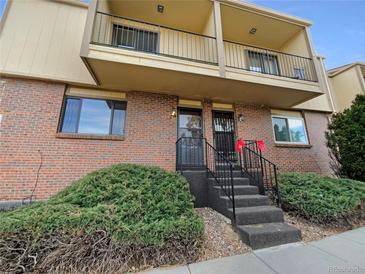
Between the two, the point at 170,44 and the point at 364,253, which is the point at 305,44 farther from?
the point at 364,253

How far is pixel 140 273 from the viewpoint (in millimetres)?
2484

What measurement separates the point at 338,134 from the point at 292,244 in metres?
5.29

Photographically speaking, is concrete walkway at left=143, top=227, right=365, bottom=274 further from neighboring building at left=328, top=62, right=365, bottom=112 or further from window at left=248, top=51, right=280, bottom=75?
neighboring building at left=328, top=62, right=365, bottom=112

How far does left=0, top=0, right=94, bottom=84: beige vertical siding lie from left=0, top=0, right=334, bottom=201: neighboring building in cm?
3

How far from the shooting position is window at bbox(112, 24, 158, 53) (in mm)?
6207

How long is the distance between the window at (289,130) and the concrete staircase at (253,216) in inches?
132

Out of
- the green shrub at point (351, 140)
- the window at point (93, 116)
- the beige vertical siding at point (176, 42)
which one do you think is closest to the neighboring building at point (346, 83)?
the green shrub at point (351, 140)

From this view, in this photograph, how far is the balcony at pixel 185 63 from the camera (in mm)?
4707

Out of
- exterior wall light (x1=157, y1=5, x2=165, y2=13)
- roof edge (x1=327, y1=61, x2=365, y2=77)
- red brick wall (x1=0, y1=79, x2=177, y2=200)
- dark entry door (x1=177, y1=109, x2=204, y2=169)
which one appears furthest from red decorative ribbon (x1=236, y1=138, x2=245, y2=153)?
roof edge (x1=327, y1=61, x2=365, y2=77)

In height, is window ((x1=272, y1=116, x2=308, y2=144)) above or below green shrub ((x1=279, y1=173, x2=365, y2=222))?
above

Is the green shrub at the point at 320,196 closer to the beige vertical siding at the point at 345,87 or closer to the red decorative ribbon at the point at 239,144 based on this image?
the red decorative ribbon at the point at 239,144

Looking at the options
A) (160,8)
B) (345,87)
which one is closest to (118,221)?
(160,8)

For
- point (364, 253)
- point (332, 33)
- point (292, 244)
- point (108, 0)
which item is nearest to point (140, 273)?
point (292, 244)

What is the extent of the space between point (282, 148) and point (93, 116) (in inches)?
277
